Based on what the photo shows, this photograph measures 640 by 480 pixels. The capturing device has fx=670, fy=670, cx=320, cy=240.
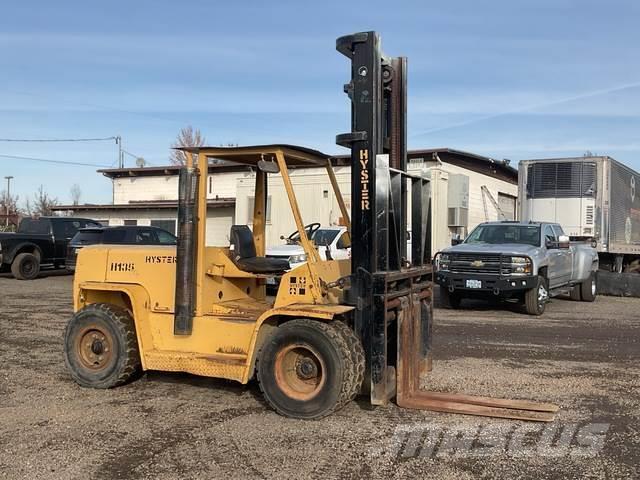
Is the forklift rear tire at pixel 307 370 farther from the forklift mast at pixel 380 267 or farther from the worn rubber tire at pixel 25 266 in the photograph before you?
the worn rubber tire at pixel 25 266

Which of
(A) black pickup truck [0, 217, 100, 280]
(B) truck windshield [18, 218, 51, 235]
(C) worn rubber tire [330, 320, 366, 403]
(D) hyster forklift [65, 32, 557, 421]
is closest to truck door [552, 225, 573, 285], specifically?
(D) hyster forklift [65, 32, 557, 421]

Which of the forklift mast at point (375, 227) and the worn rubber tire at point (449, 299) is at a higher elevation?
the forklift mast at point (375, 227)

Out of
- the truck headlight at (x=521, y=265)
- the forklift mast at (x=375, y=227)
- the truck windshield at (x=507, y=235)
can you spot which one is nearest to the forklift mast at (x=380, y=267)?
the forklift mast at (x=375, y=227)

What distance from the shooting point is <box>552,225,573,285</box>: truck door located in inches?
577

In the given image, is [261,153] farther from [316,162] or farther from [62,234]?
[62,234]

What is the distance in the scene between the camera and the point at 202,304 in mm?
6594

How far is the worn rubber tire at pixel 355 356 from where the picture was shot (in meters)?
5.72

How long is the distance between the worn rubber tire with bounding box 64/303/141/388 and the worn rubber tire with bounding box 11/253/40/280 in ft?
50.7

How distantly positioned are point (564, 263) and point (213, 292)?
10.4 meters

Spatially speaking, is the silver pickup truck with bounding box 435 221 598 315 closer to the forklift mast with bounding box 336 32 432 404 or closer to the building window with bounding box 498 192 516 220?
the forklift mast with bounding box 336 32 432 404

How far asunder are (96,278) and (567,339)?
715cm

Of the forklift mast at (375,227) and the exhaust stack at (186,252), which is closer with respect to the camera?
the forklift mast at (375,227)

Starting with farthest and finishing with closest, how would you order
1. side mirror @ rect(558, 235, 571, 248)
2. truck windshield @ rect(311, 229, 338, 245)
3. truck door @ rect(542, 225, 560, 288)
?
truck windshield @ rect(311, 229, 338, 245) → truck door @ rect(542, 225, 560, 288) → side mirror @ rect(558, 235, 571, 248)

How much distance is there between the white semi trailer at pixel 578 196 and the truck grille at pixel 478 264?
5.33 metres
